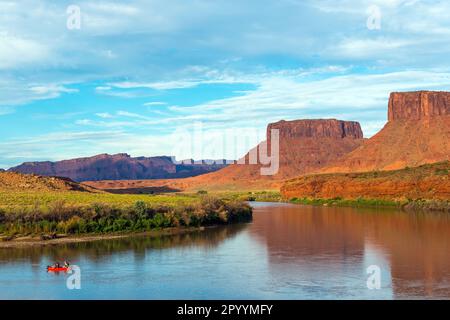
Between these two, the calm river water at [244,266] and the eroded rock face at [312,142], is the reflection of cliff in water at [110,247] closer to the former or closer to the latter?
the calm river water at [244,266]

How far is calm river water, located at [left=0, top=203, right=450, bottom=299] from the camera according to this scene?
63.5 feet

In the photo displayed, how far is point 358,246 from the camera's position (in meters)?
30.7

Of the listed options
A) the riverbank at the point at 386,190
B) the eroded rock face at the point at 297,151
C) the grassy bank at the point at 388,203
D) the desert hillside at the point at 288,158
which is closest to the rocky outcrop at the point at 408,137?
the eroded rock face at the point at 297,151

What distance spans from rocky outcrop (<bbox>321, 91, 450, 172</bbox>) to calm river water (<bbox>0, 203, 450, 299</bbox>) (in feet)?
265

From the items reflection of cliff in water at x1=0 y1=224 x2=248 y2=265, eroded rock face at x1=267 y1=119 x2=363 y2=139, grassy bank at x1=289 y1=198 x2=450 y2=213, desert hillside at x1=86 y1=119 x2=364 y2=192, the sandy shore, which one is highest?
eroded rock face at x1=267 y1=119 x2=363 y2=139

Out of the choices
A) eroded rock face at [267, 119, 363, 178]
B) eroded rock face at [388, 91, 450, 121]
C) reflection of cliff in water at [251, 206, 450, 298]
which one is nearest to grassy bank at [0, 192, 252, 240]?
reflection of cliff in water at [251, 206, 450, 298]

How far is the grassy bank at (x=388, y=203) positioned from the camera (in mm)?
60312

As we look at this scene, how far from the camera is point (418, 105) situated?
130625 mm

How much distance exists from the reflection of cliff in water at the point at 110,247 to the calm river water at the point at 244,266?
45 mm

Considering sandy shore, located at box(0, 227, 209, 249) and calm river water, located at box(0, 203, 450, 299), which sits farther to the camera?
sandy shore, located at box(0, 227, 209, 249)

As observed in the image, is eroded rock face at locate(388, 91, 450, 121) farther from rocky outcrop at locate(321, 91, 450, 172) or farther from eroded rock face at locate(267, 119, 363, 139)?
eroded rock face at locate(267, 119, 363, 139)

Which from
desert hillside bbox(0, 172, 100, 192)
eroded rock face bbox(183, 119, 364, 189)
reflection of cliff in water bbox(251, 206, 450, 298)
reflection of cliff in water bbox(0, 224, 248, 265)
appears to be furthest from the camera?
eroded rock face bbox(183, 119, 364, 189)
